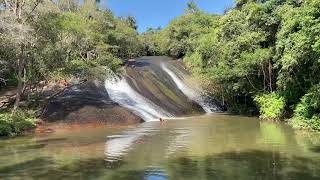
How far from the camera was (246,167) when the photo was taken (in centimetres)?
1423

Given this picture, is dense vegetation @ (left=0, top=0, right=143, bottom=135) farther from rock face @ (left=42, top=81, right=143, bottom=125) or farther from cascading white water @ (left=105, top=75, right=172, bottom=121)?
cascading white water @ (left=105, top=75, right=172, bottom=121)

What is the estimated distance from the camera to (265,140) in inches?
807

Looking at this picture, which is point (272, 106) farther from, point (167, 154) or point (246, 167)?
point (246, 167)

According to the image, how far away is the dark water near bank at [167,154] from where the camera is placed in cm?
1364

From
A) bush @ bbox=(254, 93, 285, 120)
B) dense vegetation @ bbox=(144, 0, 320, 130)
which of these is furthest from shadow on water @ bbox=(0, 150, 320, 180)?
bush @ bbox=(254, 93, 285, 120)

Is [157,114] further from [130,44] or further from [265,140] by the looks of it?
[130,44]

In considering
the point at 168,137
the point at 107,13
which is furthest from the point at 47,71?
the point at 107,13

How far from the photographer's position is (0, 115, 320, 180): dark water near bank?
13641 millimetres

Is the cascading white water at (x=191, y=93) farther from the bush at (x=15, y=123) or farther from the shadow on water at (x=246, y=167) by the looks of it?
the shadow on water at (x=246, y=167)

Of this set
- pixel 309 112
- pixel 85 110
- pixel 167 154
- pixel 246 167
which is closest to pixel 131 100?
pixel 85 110

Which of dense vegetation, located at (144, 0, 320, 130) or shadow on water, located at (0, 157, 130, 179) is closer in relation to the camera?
shadow on water, located at (0, 157, 130, 179)

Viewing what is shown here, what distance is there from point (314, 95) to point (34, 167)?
1554cm

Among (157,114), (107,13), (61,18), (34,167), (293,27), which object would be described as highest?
(107,13)

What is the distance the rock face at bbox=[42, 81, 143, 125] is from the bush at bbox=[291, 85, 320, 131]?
1041 cm
